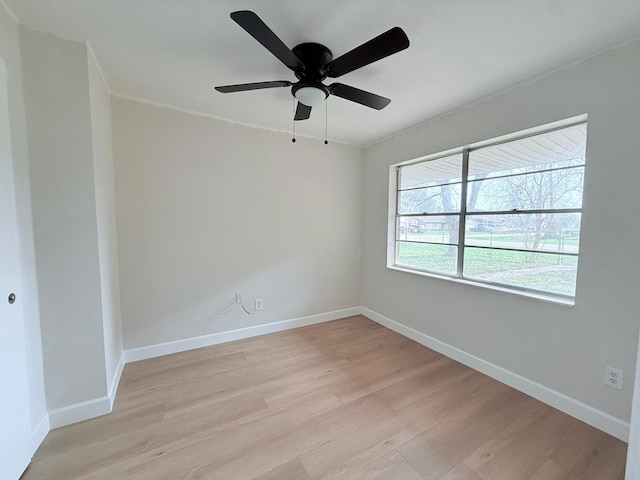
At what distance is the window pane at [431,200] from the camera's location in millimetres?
2635

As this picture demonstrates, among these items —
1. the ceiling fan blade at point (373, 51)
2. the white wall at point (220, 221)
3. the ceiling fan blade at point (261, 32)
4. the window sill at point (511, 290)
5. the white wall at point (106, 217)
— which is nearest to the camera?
the ceiling fan blade at point (261, 32)

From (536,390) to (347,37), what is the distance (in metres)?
2.85

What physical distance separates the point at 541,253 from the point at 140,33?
10.5 ft

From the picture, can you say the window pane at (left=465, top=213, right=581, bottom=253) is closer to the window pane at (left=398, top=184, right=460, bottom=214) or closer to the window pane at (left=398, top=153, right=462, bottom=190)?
the window pane at (left=398, top=184, right=460, bottom=214)

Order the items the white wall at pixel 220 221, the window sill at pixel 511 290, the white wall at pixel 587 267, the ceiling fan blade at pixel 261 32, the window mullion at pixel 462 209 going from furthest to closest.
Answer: the window mullion at pixel 462 209 → the white wall at pixel 220 221 → the window sill at pixel 511 290 → the white wall at pixel 587 267 → the ceiling fan blade at pixel 261 32

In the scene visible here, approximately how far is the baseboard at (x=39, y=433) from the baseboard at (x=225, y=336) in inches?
32.0

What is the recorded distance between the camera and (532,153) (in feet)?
6.79

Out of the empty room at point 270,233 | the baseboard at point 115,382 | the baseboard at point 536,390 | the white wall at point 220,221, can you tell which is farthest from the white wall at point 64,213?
the baseboard at point 536,390

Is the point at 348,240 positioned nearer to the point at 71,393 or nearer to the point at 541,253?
the point at 541,253

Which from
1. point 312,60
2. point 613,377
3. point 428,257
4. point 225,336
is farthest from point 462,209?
point 225,336

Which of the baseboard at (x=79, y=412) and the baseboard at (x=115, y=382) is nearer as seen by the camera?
the baseboard at (x=79, y=412)

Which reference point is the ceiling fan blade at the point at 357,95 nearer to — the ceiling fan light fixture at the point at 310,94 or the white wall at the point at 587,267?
the ceiling fan light fixture at the point at 310,94

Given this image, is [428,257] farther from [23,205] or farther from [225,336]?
[23,205]

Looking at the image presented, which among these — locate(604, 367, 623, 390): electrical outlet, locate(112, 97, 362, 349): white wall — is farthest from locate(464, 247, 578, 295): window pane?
locate(112, 97, 362, 349): white wall
